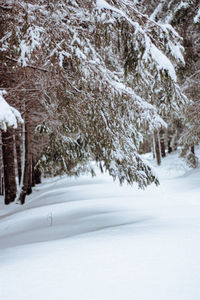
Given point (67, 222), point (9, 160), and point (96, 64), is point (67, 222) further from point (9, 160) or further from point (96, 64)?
point (9, 160)

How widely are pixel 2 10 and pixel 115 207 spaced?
4.12 m

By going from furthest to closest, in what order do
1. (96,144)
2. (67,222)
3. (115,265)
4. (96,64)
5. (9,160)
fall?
1. (9,160)
2. (96,144)
3. (67,222)
4. (96,64)
5. (115,265)

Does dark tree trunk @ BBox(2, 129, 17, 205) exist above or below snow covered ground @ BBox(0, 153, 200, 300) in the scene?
above

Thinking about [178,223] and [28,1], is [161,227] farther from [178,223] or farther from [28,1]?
[28,1]

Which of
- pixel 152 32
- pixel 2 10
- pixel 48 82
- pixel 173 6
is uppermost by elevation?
pixel 173 6

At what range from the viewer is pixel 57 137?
6.32m

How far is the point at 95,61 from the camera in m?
5.05

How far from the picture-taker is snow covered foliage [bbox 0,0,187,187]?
4.64 metres

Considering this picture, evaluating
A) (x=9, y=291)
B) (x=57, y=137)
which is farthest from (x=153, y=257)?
(x=57, y=137)

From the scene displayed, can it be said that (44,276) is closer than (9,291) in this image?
No

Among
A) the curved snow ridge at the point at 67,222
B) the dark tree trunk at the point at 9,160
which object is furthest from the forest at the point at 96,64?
the dark tree trunk at the point at 9,160

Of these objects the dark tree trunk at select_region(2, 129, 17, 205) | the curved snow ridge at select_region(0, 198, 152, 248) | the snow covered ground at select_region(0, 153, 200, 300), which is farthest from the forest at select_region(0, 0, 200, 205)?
the dark tree trunk at select_region(2, 129, 17, 205)

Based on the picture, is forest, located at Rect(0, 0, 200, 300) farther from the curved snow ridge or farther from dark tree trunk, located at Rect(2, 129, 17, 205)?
dark tree trunk, located at Rect(2, 129, 17, 205)

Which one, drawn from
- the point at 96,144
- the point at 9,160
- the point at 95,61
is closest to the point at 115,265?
the point at 96,144
